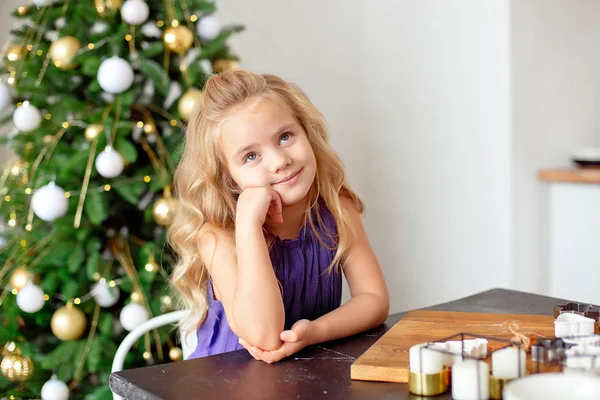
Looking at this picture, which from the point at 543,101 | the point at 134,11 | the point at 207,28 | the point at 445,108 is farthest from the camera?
the point at 445,108

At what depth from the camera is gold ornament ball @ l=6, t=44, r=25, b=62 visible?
2365 millimetres

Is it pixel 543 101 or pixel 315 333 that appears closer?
pixel 315 333

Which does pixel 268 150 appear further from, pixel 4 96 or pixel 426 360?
pixel 4 96

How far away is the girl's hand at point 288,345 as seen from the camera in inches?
48.4

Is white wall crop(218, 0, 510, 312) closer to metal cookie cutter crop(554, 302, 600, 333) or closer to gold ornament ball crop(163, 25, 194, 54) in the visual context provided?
gold ornament ball crop(163, 25, 194, 54)

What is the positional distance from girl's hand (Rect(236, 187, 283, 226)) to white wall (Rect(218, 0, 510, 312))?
5.52 ft

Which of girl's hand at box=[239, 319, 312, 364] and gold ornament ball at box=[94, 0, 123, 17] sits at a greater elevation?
gold ornament ball at box=[94, 0, 123, 17]

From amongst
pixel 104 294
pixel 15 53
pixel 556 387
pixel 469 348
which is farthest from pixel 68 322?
pixel 556 387

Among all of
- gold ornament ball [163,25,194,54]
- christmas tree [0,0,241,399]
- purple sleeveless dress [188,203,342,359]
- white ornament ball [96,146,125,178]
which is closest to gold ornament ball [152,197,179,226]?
christmas tree [0,0,241,399]

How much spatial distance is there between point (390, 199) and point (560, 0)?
1.06 m

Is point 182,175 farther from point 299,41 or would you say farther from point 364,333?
point 299,41

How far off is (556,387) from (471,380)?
10 cm

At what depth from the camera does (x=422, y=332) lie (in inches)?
49.4

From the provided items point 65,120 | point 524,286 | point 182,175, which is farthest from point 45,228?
point 524,286
